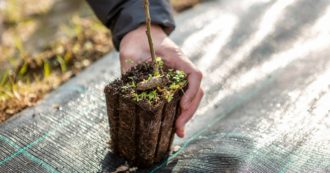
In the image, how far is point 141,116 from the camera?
1.71 meters

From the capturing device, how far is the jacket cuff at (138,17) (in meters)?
2.08

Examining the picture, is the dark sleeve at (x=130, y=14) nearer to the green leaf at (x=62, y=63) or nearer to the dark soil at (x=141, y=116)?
the dark soil at (x=141, y=116)

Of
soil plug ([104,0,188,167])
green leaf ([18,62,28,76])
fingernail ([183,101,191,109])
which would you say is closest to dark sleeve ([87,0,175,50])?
soil plug ([104,0,188,167])

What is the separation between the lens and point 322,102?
2010 mm

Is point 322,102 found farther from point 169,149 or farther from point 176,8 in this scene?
point 176,8

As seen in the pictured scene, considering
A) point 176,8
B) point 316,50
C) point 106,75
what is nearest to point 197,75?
point 106,75

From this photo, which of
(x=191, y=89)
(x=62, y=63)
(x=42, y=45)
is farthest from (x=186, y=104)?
(x=42, y=45)

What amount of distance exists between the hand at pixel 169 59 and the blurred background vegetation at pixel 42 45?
67cm

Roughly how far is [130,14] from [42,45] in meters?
1.53

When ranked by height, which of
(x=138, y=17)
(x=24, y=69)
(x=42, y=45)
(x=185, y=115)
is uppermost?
(x=138, y=17)

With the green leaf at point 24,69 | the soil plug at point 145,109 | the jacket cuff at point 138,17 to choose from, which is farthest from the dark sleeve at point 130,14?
the green leaf at point 24,69

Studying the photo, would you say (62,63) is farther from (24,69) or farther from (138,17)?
(138,17)

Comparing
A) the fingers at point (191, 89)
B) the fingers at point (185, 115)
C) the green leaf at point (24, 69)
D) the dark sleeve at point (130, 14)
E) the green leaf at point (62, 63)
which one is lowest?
the green leaf at point (24, 69)

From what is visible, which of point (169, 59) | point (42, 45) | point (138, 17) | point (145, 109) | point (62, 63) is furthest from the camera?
point (42, 45)
